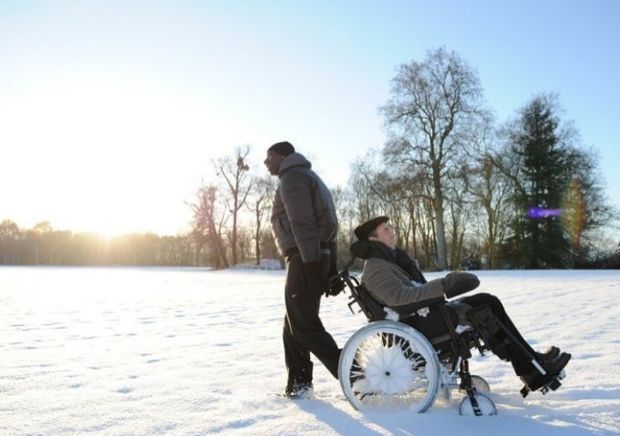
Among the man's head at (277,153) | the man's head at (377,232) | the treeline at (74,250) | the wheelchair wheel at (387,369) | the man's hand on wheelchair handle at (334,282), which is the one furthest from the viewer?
the treeline at (74,250)

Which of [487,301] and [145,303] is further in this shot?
[145,303]

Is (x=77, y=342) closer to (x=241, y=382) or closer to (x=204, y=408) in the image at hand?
(x=241, y=382)

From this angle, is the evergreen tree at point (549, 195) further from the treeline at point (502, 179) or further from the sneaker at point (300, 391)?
the sneaker at point (300, 391)

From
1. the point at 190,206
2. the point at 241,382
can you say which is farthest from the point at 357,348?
the point at 190,206

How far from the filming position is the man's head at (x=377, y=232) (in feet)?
12.0

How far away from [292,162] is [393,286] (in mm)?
1141

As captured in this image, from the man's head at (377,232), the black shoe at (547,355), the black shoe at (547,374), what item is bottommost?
the black shoe at (547,374)

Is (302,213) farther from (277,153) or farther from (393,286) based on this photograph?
(393,286)

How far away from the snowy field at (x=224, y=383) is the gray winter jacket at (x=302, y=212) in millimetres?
1067

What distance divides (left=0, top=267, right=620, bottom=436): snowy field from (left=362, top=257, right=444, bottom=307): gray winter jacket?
0.67 metres

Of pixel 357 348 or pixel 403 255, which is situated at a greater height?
pixel 403 255

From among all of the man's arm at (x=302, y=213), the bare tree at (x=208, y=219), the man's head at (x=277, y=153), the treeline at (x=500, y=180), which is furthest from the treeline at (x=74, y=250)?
the man's arm at (x=302, y=213)

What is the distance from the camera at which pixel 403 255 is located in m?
3.75

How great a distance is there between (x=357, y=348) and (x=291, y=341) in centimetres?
67
